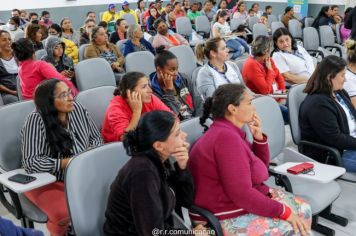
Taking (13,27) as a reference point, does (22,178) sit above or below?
below

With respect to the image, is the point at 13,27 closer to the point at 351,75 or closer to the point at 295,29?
the point at 295,29

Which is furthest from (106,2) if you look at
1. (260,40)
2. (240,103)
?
(240,103)

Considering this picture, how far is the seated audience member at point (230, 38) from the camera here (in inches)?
241

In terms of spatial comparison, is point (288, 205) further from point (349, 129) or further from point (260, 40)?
point (260, 40)

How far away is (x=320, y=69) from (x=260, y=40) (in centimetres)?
105

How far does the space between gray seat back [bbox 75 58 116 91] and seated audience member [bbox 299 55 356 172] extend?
1.95m

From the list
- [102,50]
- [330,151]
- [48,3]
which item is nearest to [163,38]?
[102,50]

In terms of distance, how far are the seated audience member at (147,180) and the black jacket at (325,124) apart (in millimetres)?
1124

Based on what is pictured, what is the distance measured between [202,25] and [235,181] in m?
6.88

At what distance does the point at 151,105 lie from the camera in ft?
8.25

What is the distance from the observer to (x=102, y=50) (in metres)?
4.54

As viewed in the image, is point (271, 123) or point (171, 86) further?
point (171, 86)

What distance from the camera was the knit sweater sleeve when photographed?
1.61 m

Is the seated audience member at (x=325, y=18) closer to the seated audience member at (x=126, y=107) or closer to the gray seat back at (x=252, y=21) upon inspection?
the gray seat back at (x=252, y=21)
